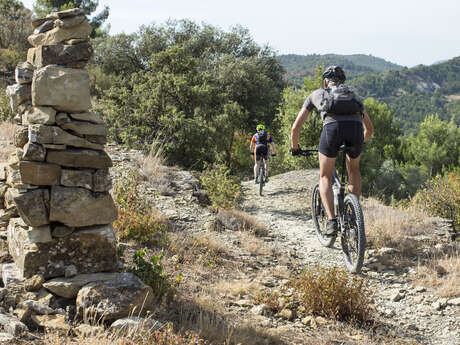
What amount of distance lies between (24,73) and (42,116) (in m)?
0.40

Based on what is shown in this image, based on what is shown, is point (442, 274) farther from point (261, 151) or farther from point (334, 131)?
point (261, 151)

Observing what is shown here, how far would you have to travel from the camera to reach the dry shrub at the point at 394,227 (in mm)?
5629

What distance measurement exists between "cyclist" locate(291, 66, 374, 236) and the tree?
23.3 metres

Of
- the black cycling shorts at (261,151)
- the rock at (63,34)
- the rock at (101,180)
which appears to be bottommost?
the black cycling shorts at (261,151)

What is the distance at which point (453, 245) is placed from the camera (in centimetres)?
546

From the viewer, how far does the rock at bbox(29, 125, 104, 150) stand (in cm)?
323

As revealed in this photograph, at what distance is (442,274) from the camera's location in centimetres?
477

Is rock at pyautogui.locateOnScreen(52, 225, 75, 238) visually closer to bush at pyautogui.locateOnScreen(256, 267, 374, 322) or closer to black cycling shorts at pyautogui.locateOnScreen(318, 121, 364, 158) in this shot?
bush at pyautogui.locateOnScreen(256, 267, 374, 322)

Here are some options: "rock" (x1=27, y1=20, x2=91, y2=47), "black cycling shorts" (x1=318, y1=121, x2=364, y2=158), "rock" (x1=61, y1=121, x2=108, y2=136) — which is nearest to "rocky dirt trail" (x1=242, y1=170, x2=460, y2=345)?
"black cycling shorts" (x1=318, y1=121, x2=364, y2=158)

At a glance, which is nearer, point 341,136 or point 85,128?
point 85,128

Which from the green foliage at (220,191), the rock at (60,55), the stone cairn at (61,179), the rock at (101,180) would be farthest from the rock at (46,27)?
the green foliage at (220,191)

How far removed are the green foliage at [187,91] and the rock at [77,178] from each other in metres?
7.52

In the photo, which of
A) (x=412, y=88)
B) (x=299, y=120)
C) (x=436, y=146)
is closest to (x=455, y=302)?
(x=299, y=120)

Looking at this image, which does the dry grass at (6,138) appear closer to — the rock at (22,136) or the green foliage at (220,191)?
the green foliage at (220,191)
